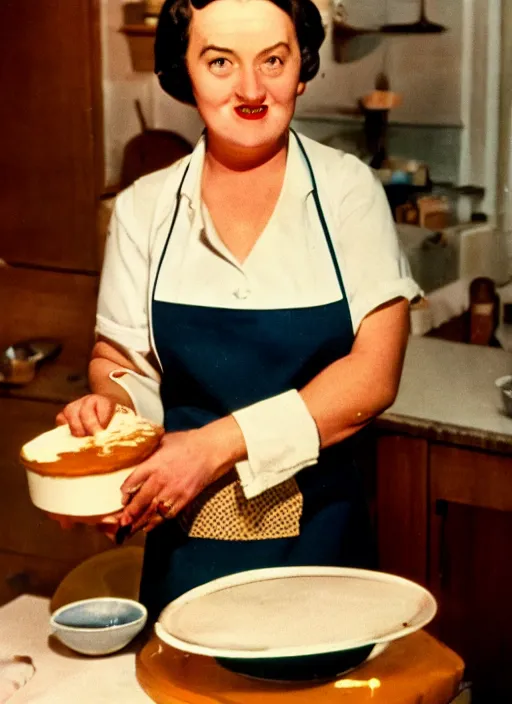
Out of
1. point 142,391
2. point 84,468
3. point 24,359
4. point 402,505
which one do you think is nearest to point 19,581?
point 24,359

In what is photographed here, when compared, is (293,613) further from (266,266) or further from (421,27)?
(421,27)

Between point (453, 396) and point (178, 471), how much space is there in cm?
86

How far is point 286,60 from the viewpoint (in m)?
1.25

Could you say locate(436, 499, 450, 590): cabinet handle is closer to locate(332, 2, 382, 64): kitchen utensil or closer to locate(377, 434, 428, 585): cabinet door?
locate(377, 434, 428, 585): cabinet door

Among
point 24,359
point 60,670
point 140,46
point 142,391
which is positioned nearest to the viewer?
point 60,670

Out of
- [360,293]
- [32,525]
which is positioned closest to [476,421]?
[360,293]

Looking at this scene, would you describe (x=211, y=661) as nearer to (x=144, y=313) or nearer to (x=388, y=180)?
(x=144, y=313)

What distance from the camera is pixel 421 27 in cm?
197

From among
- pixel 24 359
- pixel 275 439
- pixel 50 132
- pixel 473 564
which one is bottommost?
pixel 473 564

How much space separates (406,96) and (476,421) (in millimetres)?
630

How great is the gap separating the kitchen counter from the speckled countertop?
2.54ft

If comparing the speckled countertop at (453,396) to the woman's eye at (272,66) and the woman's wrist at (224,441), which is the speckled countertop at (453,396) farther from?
the woman's eye at (272,66)

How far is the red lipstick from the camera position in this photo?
1.25m

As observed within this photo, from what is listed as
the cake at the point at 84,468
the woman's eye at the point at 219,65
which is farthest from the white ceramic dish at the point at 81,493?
the woman's eye at the point at 219,65
